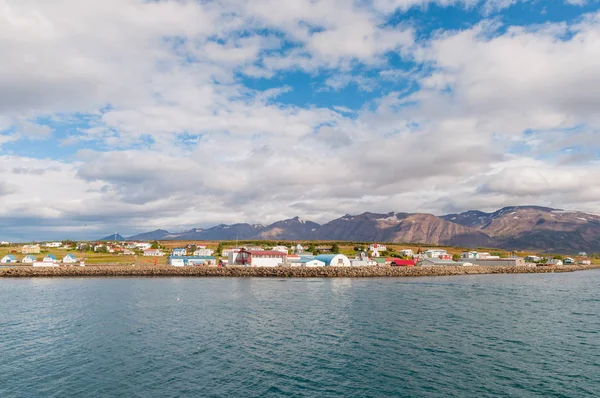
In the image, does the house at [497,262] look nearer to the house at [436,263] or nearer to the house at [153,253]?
the house at [436,263]

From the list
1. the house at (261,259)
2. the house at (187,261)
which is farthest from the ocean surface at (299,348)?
the house at (187,261)

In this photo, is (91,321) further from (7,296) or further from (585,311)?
(585,311)

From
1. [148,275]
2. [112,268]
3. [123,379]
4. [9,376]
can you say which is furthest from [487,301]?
[112,268]

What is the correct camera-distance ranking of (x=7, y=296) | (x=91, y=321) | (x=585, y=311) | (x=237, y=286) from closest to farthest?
(x=91, y=321)
(x=585, y=311)
(x=7, y=296)
(x=237, y=286)

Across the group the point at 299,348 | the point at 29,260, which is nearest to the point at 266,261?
the point at 29,260

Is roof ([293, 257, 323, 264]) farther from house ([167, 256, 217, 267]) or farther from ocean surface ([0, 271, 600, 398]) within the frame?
ocean surface ([0, 271, 600, 398])

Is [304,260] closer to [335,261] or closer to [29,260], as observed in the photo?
[335,261]

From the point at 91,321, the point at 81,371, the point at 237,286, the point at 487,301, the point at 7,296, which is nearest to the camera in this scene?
the point at 81,371

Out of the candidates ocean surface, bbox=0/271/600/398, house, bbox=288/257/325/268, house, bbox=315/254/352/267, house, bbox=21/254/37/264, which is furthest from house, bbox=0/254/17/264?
house, bbox=315/254/352/267
